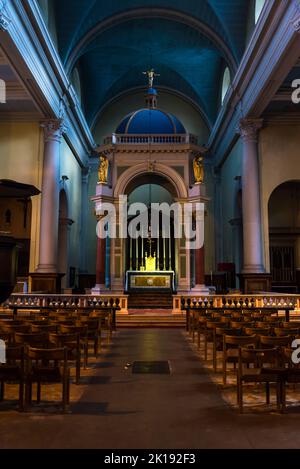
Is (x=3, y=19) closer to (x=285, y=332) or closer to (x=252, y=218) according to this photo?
(x=285, y=332)

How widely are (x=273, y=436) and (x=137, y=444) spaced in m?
1.19

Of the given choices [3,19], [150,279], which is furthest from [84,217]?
[3,19]

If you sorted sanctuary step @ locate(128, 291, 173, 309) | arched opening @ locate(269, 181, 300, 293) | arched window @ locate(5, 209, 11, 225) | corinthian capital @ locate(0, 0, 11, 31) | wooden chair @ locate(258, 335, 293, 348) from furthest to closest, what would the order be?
A: arched window @ locate(5, 209, 11, 225) < arched opening @ locate(269, 181, 300, 293) < sanctuary step @ locate(128, 291, 173, 309) < corinthian capital @ locate(0, 0, 11, 31) < wooden chair @ locate(258, 335, 293, 348)

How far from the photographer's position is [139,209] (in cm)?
2523

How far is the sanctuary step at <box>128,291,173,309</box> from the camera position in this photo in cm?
1797

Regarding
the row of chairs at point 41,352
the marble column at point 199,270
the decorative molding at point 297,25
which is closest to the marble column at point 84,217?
the marble column at point 199,270

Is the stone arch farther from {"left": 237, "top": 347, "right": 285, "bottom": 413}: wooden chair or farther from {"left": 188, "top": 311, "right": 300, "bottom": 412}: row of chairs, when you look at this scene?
{"left": 237, "top": 347, "right": 285, "bottom": 413}: wooden chair

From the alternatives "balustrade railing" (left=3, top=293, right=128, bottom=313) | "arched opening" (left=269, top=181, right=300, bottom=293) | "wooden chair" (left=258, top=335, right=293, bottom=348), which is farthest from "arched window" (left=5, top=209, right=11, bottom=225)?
"wooden chair" (left=258, top=335, right=293, bottom=348)

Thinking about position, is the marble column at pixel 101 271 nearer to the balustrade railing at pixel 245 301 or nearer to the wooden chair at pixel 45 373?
the balustrade railing at pixel 245 301

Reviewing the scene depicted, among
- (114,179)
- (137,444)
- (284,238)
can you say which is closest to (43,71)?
(114,179)

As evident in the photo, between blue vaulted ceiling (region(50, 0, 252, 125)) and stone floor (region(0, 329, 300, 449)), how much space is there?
51.5 feet

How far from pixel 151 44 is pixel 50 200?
10810 mm

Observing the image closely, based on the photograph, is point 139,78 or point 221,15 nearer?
point 221,15
